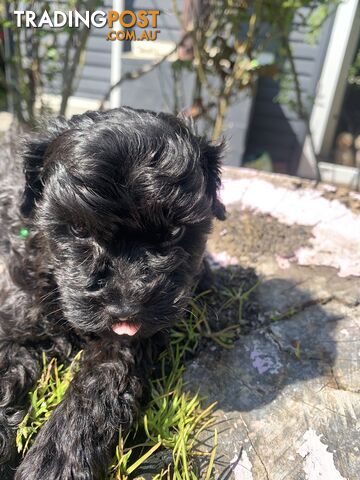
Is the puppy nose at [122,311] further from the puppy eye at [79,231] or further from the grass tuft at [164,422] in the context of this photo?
the grass tuft at [164,422]

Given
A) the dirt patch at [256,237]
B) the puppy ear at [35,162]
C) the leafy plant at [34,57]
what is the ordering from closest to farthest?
the puppy ear at [35,162], the dirt patch at [256,237], the leafy plant at [34,57]

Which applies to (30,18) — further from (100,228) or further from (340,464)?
(340,464)

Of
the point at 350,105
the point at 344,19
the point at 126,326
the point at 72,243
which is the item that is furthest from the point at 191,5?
the point at 126,326

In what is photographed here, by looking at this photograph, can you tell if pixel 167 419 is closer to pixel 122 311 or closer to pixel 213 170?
pixel 122 311

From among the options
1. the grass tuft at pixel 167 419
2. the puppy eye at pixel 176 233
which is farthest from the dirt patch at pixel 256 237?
the puppy eye at pixel 176 233

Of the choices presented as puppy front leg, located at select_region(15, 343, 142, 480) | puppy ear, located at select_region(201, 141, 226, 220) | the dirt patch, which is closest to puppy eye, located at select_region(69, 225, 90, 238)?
puppy front leg, located at select_region(15, 343, 142, 480)

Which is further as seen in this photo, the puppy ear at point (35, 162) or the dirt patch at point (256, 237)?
the dirt patch at point (256, 237)
